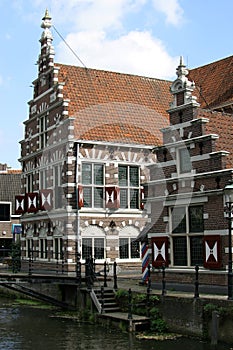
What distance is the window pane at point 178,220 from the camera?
18.6m

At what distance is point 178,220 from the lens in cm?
1877

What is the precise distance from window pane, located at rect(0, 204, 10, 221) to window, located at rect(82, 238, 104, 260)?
20.0 meters

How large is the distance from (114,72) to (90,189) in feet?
26.2

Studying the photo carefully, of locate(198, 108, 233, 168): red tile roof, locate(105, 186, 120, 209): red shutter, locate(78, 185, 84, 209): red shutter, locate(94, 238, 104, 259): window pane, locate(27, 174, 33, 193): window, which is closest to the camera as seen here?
locate(198, 108, 233, 168): red tile roof

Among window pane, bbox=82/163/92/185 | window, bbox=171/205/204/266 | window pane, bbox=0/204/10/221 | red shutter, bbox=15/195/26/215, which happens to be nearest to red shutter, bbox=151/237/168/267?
window, bbox=171/205/204/266

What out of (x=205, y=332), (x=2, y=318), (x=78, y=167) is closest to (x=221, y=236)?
(x=205, y=332)

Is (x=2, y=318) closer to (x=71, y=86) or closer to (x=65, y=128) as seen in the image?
(x=65, y=128)

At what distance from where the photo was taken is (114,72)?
105 feet

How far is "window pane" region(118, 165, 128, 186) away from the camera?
2845 centimetres

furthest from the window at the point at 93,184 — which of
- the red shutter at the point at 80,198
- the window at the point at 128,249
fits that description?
the window at the point at 128,249

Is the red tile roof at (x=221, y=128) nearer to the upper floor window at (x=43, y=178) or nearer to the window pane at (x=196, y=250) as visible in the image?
the window pane at (x=196, y=250)

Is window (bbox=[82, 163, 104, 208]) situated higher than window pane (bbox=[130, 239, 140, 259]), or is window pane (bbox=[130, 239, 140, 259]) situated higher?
window (bbox=[82, 163, 104, 208])

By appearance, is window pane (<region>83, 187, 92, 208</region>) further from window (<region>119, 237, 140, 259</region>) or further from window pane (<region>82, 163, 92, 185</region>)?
window (<region>119, 237, 140, 259</region>)

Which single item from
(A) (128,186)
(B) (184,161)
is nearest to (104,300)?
(B) (184,161)
